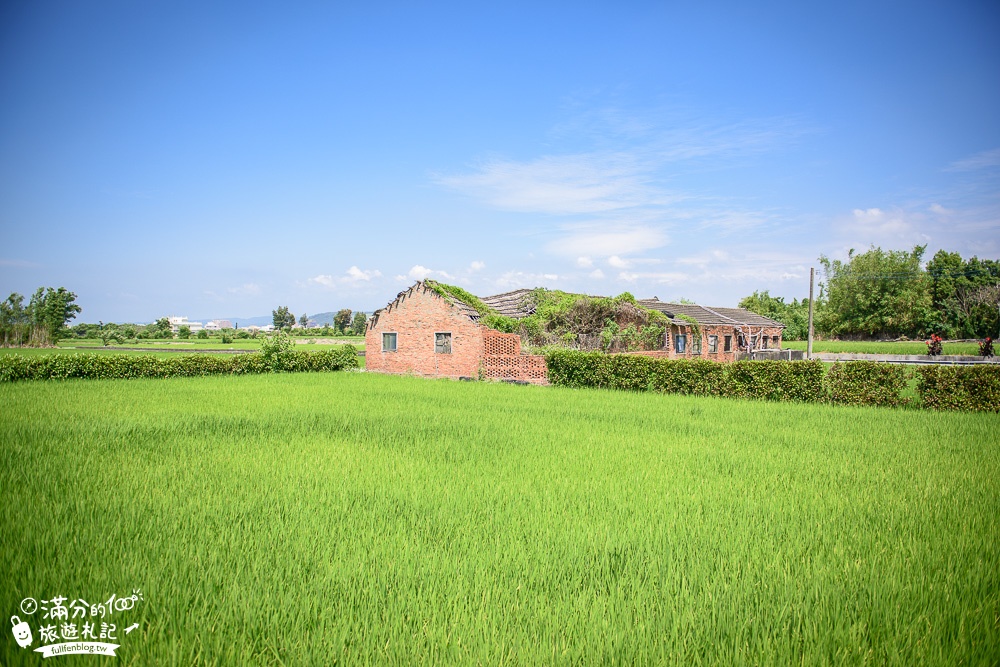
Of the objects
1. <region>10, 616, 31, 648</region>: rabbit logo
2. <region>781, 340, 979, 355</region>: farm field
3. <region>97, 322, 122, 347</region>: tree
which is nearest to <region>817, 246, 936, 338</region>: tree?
<region>781, 340, 979, 355</region>: farm field

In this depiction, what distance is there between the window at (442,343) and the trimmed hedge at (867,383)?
533 inches

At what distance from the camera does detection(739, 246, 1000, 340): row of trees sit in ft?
171

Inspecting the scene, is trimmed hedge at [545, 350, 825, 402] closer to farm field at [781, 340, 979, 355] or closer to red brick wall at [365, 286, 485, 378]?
red brick wall at [365, 286, 485, 378]

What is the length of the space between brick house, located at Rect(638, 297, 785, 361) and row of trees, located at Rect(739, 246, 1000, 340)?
66.9 feet

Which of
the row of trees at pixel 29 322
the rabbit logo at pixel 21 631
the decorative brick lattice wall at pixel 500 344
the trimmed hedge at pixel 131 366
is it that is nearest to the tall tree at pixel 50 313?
the row of trees at pixel 29 322

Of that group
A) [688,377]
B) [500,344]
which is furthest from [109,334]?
[688,377]

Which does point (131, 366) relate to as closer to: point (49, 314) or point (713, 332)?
point (713, 332)

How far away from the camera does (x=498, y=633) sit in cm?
301

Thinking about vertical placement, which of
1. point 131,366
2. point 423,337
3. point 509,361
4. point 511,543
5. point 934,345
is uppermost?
point 423,337

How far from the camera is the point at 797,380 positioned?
14.3m

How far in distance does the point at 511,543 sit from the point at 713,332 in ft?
96.0

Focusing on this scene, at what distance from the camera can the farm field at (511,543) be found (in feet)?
9.86

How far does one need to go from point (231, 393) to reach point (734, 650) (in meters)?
14.0

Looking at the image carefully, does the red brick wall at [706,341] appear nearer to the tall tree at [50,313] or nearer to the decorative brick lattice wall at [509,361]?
the decorative brick lattice wall at [509,361]
